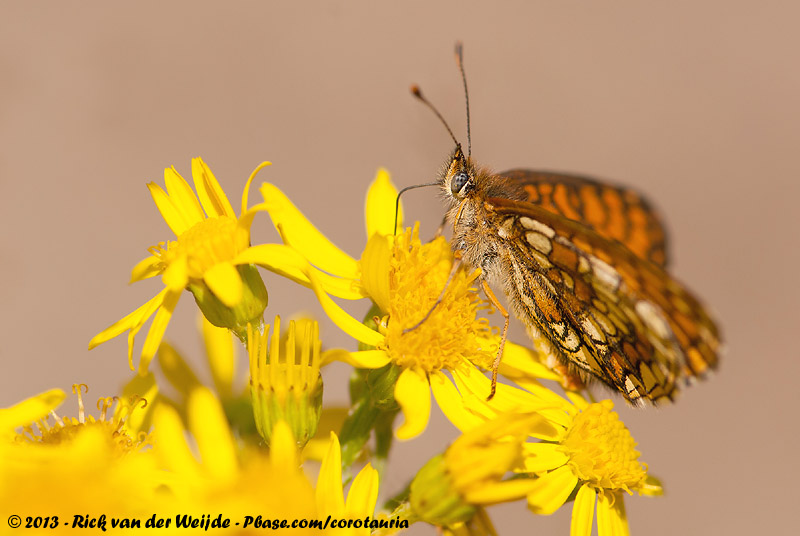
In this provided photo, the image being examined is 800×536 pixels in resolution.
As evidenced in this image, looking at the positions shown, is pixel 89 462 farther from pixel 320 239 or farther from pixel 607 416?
pixel 607 416

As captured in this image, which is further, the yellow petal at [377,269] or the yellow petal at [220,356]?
the yellow petal at [220,356]

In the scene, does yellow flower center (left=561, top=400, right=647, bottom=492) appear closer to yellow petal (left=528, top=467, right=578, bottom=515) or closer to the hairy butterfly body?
yellow petal (left=528, top=467, right=578, bottom=515)

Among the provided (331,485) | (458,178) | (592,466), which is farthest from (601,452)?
(458,178)

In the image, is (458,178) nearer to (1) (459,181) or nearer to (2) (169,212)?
(1) (459,181)

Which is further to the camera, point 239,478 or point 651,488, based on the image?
point 651,488

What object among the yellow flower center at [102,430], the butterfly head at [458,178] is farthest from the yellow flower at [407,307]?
the yellow flower center at [102,430]

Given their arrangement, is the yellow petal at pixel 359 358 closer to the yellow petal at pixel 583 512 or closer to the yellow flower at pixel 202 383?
the yellow flower at pixel 202 383

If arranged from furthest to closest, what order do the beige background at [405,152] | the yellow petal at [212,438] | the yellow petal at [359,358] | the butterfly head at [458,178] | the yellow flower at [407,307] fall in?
the beige background at [405,152] < the butterfly head at [458,178] < the yellow flower at [407,307] < the yellow petal at [359,358] < the yellow petal at [212,438]
